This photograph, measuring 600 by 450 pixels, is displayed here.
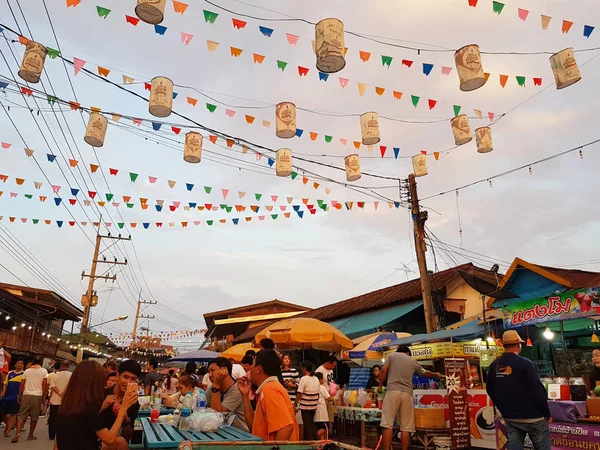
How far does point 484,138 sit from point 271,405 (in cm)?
897

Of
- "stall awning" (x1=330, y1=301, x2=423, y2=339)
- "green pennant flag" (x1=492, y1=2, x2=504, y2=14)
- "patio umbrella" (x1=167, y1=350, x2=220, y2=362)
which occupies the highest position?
"green pennant flag" (x1=492, y1=2, x2=504, y2=14)

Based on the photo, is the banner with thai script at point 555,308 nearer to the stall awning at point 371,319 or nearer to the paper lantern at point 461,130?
the paper lantern at point 461,130

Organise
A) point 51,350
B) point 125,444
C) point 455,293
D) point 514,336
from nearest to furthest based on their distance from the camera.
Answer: point 125,444 < point 514,336 < point 455,293 < point 51,350

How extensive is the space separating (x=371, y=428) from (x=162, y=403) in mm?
4091

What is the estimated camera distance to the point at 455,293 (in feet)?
50.1

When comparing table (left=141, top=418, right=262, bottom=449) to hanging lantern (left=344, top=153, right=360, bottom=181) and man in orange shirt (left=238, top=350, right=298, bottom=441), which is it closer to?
man in orange shirt (left=238, top=350, right=298, bottom=441)

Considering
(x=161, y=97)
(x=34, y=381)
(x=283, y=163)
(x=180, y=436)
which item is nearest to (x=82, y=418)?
(x=180, y=436)

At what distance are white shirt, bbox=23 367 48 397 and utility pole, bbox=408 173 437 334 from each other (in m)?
9.35

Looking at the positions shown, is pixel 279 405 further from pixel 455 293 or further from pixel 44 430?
pixel 455 293

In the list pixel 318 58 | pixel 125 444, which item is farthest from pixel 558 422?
pixel 318 58

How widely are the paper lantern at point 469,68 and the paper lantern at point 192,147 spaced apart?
5.50 metres

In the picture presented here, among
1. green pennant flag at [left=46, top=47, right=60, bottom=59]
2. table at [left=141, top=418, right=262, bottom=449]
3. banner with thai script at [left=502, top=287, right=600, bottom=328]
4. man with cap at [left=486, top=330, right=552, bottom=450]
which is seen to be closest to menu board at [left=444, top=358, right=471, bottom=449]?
man with cap at [left=486, top=330, right=552, bottom=450]

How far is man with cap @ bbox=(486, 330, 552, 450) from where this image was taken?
205 inches

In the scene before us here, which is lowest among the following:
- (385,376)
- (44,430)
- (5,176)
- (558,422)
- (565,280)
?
(44,430)
